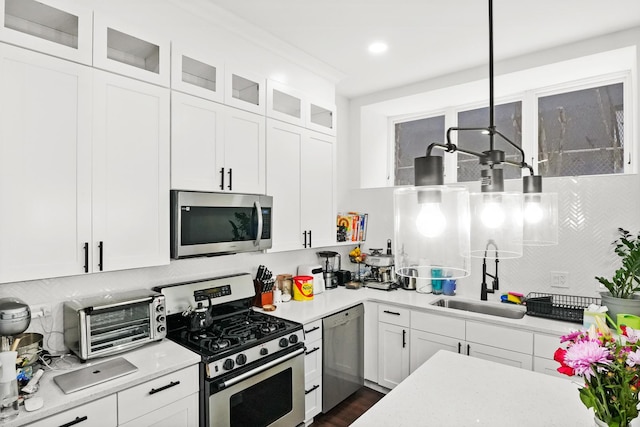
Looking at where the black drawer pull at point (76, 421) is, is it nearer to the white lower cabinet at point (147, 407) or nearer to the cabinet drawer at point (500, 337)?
the white lower cabinet at point (147, 407)

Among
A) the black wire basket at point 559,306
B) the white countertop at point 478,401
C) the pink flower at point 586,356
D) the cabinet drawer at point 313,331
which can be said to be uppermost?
the pink flower at point 586,356

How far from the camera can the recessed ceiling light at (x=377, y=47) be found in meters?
2.70

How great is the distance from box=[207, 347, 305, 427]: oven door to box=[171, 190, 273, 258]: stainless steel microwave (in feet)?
2.43

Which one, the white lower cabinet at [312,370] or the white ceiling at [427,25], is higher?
the white ceiling at [427,25]

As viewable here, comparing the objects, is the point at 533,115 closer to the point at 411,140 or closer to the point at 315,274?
the point at 411,140

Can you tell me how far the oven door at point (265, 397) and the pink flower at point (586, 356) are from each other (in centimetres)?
153

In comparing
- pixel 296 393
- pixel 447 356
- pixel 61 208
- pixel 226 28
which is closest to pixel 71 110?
pixel 61 208

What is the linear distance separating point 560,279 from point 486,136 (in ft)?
4.64

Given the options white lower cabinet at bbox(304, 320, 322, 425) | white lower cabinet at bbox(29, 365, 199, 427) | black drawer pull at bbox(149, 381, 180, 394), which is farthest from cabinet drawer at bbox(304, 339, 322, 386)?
black drawer pull at bbox(149, 381, 180, 394)

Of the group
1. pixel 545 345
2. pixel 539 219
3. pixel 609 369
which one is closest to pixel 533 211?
pixel 539 219

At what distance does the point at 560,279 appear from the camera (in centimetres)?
281

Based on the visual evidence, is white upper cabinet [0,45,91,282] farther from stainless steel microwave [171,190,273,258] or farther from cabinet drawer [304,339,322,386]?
cabinet drawer [304,339,322,386]

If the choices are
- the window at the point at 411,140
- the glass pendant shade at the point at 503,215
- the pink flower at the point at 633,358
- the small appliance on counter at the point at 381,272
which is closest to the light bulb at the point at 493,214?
the glass pendant shade at the point at 503,215

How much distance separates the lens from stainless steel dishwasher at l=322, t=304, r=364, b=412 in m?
2.68
